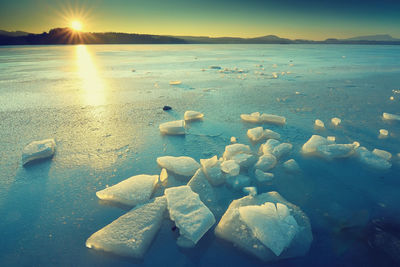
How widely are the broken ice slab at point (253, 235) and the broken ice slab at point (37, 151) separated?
185 centimetres

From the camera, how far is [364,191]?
5.37 ft

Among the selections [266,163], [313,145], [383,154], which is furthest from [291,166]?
[383,154]

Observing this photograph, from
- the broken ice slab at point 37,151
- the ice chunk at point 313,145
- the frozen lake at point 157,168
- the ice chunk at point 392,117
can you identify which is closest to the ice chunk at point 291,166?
the frozen lake at point 157,168

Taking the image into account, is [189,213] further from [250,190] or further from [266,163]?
[266,163]

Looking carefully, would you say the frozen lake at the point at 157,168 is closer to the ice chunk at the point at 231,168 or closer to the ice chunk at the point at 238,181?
the ice chunk at the point at 238,181

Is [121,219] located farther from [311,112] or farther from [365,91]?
[365,91]

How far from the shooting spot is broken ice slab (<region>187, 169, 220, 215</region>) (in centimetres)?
151

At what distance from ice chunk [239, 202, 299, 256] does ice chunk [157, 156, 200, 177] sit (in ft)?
2.00

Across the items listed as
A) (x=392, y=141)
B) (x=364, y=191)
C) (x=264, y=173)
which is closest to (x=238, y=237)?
(x=264, y=173)

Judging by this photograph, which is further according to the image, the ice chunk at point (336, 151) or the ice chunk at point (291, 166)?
the ice chunk at point (336, 151)

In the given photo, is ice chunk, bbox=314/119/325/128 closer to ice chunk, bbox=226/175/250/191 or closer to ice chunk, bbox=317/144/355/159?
ice chunk, bbox=317/144/355/159

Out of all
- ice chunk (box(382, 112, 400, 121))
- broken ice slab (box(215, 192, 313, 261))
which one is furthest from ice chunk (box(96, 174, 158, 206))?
ice chunk (box(382, 112, 400, 121))

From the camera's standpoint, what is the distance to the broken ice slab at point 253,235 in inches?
46.6

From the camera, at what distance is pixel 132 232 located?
4.15ft
